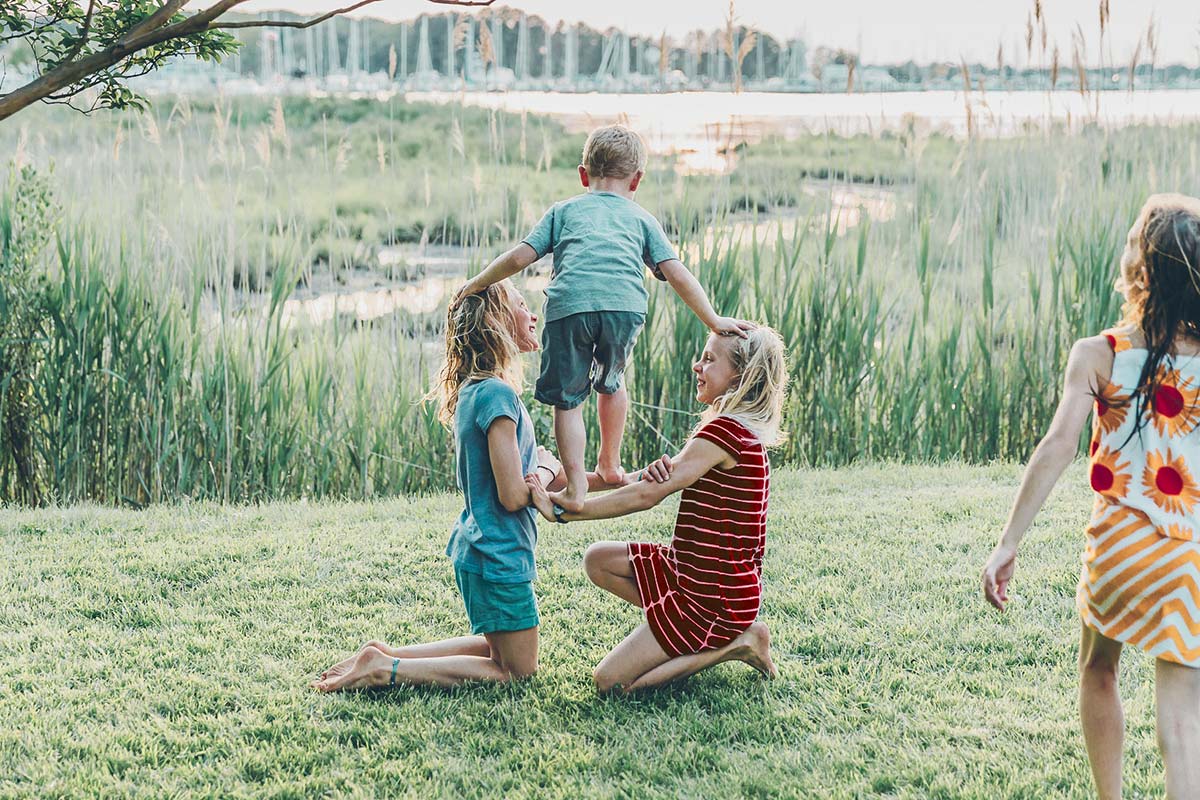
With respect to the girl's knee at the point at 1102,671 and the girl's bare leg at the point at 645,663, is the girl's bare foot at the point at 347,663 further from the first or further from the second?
the girl's knee at the point at 1102,671

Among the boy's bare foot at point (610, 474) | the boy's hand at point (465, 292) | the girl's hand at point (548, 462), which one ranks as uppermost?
the boy's hand at point (465, 292)

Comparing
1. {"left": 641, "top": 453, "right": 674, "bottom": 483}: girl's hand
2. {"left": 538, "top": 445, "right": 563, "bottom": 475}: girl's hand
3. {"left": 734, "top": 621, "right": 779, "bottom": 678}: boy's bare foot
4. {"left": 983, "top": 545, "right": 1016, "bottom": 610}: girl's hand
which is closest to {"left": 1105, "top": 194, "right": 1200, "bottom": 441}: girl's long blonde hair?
{"left": 983, "top": 545, "right": 1016, "bottom": 610}: girl's hand

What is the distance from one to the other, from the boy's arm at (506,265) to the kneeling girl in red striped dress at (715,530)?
21.1 inches

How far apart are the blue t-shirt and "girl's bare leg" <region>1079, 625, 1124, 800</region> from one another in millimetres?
1439

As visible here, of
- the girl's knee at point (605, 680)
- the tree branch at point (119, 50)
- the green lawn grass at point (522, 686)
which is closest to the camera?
the tree branch at point (119, 50)

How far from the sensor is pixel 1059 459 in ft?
7.29

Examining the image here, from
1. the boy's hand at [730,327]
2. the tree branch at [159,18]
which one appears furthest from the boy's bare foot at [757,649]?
the tree branch at [159,18]

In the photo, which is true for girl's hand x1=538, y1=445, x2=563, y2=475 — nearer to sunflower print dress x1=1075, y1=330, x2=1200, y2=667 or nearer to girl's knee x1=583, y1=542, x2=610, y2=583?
girl's knee x1=583, y1=542, x2=610, y2=583

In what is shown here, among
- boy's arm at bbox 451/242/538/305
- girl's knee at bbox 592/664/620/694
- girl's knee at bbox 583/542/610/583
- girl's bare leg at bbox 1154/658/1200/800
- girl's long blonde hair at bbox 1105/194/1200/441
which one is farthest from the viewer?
girl's knee at bbox 583/542/610/583

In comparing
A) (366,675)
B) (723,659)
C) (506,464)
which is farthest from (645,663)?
(366,675)

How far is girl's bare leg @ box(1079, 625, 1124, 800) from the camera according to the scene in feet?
7.60

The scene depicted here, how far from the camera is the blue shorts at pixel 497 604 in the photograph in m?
3.14

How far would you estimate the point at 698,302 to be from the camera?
3.07 metres

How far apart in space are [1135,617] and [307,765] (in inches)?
74.6
